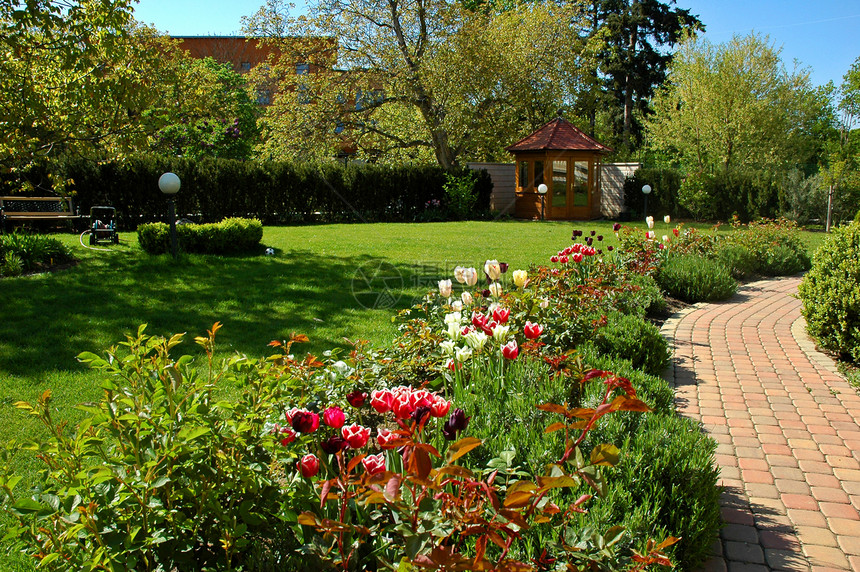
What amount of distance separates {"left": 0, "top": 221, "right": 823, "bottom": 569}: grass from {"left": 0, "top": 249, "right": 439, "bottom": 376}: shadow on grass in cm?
1

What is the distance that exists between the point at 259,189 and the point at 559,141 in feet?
29.0

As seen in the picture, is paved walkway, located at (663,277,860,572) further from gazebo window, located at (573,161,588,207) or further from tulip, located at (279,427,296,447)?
gazebo window, located at (573,161,588,207)

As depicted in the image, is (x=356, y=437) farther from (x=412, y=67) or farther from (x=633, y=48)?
(x=633, y=48)

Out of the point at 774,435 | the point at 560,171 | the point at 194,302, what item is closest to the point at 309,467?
the point at 774,435

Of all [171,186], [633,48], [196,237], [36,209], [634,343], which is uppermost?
[633,48]

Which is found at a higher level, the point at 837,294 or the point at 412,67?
the point at 412,67

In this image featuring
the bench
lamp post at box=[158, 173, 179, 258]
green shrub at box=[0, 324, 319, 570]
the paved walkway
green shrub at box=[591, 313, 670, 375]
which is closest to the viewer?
green shrub at box=[0, 324, 319, 570]

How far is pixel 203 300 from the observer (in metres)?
6.36

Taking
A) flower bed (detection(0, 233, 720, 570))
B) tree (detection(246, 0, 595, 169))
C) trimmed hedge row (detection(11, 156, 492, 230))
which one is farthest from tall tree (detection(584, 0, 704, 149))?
flower bed (detection(0, 233, 720, 570))

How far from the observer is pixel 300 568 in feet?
5.19

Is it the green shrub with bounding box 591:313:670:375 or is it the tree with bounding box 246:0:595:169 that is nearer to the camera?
the green shrub with bounding box 591:313:670:375

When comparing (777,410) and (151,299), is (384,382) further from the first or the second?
(151,299)

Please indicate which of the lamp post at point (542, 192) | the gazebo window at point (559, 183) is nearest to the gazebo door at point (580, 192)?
the gazebo window at point (559, 183)

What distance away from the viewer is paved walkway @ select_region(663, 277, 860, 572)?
7.79 feet
